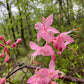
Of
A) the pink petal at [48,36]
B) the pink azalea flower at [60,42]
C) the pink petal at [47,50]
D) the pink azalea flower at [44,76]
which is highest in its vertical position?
the pink petal at [48,36]

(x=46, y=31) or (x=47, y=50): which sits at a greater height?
(x=46, y=31)

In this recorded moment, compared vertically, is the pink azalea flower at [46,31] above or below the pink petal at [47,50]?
above

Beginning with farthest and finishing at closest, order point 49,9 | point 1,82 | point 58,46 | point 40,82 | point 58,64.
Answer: point 49,9 → point 58,64 → point 1,82 → point 40,82 → point 58,46

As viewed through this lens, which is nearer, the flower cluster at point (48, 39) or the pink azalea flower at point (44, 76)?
the flower cluster at point (48, 39)

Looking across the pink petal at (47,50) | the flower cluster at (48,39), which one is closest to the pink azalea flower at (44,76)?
the flower cluster at (48,39)

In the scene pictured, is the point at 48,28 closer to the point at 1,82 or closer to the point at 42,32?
the point at 42,32

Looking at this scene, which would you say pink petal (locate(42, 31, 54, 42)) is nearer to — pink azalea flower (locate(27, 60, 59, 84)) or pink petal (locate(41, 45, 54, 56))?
pink petal (locate(41, 45, 54, 56))


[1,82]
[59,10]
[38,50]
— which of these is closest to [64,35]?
[38,50]

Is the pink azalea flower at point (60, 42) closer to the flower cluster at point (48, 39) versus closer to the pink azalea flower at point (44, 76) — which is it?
the flower cluster at point (48, 39)

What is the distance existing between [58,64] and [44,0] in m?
3.34

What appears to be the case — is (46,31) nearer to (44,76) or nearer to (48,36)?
(48,36)

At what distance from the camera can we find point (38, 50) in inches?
23.7

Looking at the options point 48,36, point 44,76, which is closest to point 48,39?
point 48,36

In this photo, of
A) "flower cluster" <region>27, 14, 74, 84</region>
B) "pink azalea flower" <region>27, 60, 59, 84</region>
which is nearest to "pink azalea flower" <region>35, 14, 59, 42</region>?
"flower cluster" <region>27, 14, 74, 84</region>
